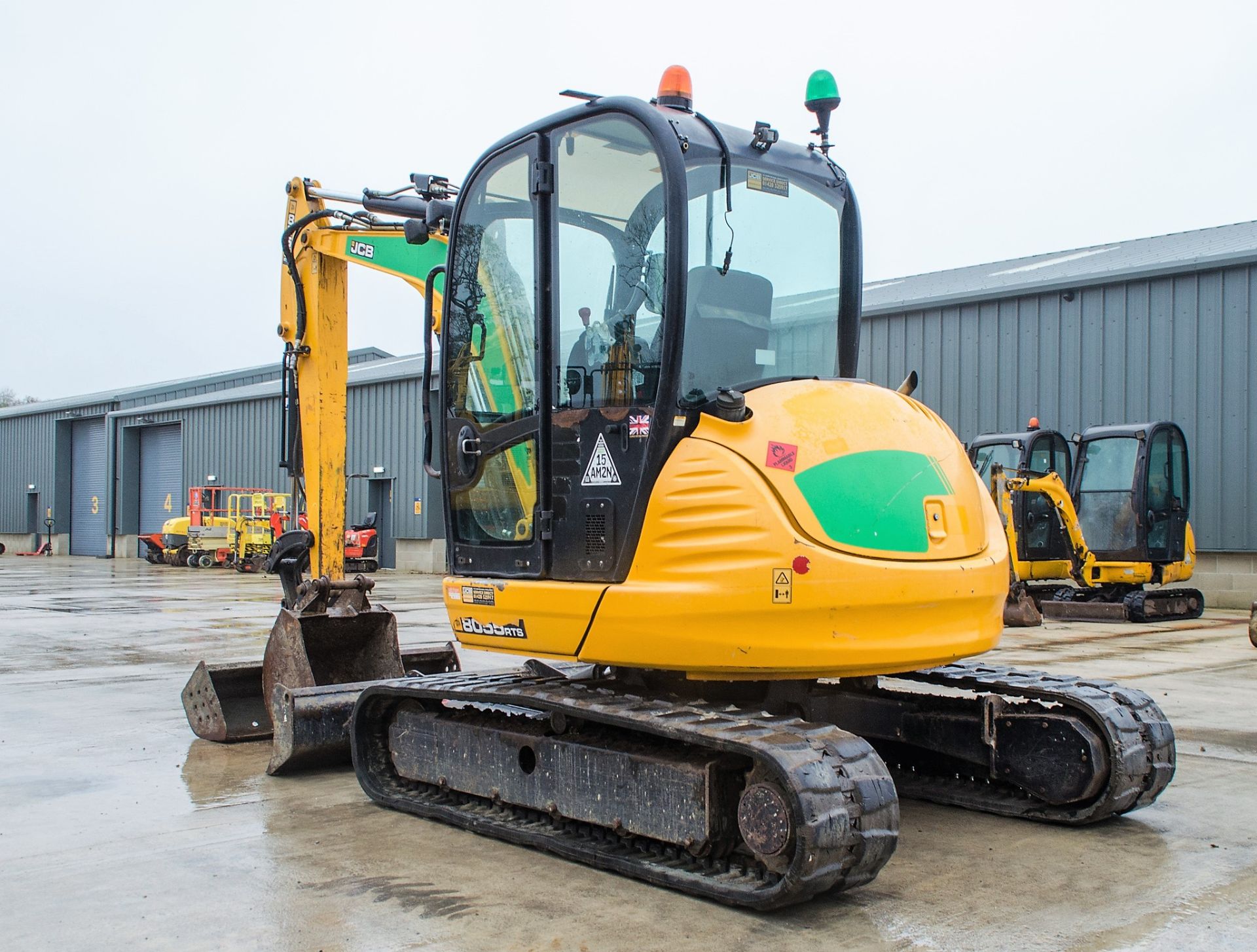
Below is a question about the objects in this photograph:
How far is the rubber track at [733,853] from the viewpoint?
4.00 meters

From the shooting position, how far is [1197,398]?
63.2 feet

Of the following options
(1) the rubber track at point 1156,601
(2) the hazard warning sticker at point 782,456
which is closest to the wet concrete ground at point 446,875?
(2) the hazard warning sticker at point 782,456

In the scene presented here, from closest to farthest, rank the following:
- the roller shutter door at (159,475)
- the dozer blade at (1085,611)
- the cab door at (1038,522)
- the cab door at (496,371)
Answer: the cab door at (496,371), the dozer blade at (1085,611), the cab door at (1038,522), the roller shutter door at (159,475)

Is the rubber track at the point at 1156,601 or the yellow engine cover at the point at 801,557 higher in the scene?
the yellow engine cover at the point at 801,557

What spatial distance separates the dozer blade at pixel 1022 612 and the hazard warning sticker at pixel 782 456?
11.7 metres

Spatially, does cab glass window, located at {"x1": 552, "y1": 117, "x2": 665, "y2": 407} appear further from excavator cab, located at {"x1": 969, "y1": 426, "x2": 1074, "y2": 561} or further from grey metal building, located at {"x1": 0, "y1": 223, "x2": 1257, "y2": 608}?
grey metal building, located at {"x1": 0, "y1": 223, "x2": 1257, "y2": 608}

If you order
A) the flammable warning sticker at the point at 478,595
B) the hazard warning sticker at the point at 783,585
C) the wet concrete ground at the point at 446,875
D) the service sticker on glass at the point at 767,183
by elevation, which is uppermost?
the service sticker on glass at the point at 767,183

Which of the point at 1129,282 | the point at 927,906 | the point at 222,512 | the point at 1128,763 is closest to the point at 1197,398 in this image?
the point at 1129,282

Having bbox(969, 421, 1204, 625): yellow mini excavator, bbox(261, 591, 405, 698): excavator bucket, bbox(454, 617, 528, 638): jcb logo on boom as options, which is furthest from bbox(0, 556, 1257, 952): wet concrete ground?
bbox(969, 421, 1204, 625): yellow mini excavator

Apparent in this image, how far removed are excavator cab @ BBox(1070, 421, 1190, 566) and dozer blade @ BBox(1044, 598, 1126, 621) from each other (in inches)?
36.1

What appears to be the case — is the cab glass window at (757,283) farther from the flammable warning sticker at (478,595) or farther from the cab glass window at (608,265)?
the flammable warning sticker at (478,595)

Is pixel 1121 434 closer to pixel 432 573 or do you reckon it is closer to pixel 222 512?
pixel 432 573

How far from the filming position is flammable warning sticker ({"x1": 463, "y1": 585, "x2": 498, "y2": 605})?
5430 millimetres

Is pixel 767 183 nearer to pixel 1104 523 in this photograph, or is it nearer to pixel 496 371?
pixel 496 371
